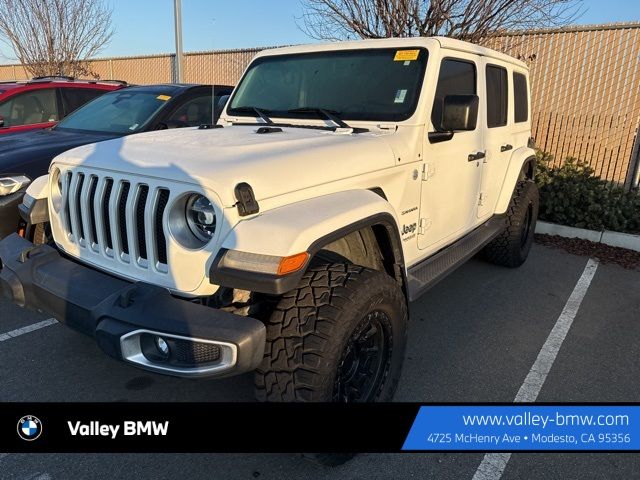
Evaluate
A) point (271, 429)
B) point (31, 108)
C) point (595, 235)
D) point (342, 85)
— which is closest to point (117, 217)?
point (271, 429)

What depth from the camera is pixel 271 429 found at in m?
2.09

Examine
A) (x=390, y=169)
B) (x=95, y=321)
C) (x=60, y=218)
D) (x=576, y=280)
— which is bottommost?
(x=576, y=280)

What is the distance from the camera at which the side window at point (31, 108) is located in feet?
20.0

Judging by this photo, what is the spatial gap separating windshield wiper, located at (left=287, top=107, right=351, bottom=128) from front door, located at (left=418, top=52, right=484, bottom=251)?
0.55 meters

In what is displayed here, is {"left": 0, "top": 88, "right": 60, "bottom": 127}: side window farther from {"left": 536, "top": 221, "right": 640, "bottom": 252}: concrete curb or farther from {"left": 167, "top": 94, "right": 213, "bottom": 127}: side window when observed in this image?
{"left": 536, "top": 221, "right": 640, "bottom": 252}: concrete curb

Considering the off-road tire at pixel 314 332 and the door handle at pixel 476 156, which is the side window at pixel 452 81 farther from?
the off-road tire at pixel 314 332

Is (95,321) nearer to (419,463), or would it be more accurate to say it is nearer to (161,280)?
(161,280)

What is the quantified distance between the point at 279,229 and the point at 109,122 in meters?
3.80

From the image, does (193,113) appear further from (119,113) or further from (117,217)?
(117,217)

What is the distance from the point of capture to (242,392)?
9.32 feet

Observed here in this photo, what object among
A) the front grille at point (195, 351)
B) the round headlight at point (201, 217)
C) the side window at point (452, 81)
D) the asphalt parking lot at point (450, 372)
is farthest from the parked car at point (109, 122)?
the front grille at point (195, 351)

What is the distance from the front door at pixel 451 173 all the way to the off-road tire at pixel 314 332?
118 cm

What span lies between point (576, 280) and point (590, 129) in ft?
11.0

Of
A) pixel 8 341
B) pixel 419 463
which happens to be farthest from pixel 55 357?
pixel 419 463
